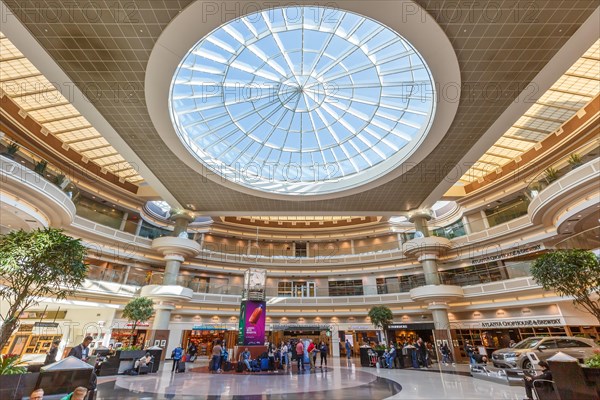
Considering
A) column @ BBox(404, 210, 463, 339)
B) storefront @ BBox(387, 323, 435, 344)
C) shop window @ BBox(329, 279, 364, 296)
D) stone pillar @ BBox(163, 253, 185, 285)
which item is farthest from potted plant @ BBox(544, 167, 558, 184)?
stone pillar @ BBox(163, 253, 185, 285)

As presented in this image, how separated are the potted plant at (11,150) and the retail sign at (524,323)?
27278 mm

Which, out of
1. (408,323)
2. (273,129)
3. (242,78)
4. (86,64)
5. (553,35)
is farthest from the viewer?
(408,323)

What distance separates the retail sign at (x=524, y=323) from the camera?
17.3 meters

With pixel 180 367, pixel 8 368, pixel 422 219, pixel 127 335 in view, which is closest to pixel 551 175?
pixel 422 219

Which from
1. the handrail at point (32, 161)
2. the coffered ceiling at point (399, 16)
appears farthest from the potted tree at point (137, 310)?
the coffered ceiling at point (399, 16)

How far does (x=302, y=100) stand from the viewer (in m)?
16.1

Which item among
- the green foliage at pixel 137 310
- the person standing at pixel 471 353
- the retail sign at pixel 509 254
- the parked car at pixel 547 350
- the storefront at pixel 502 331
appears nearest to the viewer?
the parked car at pixel 547 350

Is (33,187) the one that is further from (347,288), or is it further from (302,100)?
(347,288)

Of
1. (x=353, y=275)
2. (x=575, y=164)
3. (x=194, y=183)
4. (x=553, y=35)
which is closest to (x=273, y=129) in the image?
(x=194, y=183)

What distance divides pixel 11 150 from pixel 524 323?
27.6 meters

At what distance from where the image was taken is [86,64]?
35.2 ft

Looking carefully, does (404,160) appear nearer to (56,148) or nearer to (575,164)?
(575,164)

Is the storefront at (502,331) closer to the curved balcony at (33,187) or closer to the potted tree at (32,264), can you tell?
the potted tree at (32,264)

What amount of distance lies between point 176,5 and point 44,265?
781cm
